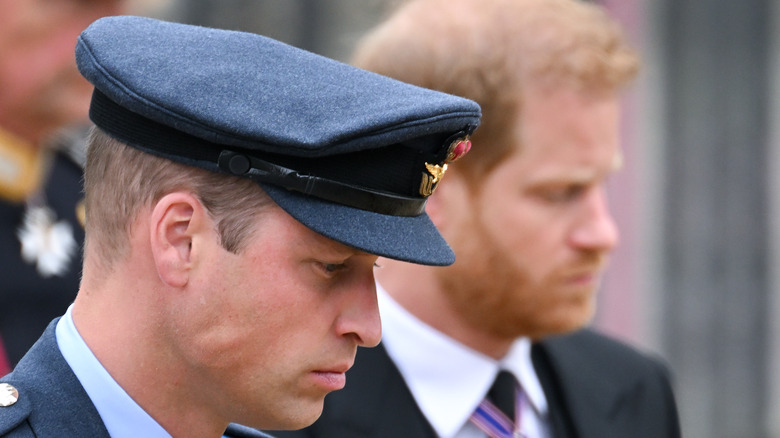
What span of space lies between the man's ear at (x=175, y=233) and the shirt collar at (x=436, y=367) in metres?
1.17

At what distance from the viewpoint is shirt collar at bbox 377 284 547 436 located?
2.74 metres

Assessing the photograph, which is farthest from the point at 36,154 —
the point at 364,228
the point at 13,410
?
the point at 364,228

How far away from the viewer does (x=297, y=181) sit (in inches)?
66.4

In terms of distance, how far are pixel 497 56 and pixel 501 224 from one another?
43cm

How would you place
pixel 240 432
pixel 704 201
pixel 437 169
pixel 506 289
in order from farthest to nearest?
pixel 704 201, pixel 506 289, pixel 240 432, pixel 437 169

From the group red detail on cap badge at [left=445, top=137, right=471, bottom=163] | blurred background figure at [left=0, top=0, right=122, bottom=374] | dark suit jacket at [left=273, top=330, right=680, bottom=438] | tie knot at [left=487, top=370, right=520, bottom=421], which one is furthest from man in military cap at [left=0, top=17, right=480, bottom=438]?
blurred background figure at [left=0, top=0, right=122, bottom=374]

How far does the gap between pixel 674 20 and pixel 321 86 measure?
18.6 feet

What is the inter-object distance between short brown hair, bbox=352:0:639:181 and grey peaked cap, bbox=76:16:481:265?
0.96 meters

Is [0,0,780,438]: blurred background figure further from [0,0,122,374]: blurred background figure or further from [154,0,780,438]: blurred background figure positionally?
[0,0,122,374]: blurred background figure

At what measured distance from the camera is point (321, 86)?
176cm

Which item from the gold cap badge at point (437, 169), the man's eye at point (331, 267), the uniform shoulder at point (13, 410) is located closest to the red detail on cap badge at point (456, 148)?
the gold cap badge at point (437, 169)

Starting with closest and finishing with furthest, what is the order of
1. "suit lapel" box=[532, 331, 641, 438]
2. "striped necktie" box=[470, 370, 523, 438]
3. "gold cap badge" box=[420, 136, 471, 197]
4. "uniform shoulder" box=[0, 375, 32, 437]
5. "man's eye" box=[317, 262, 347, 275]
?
"uniform shoulder" box=[0, 375, 32, 437]
"man's eye" box=[317, 262, 347, 275]
"gold cap badge" box=[420, 136, 471, 197]
"striped necktie" box=[470, 370, 523, 438]
"suit lapel" box=[532, 331, 641, 438]

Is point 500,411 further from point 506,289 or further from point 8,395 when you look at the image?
point 8,395

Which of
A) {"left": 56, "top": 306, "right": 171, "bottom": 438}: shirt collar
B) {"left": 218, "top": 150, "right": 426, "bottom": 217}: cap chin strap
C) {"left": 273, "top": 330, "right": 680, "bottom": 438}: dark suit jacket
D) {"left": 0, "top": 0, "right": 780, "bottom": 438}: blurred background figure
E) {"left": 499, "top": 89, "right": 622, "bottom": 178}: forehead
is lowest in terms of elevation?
{"left": 0, "top": 0, "right": 780, "bottom": 438}: blurred background figure
